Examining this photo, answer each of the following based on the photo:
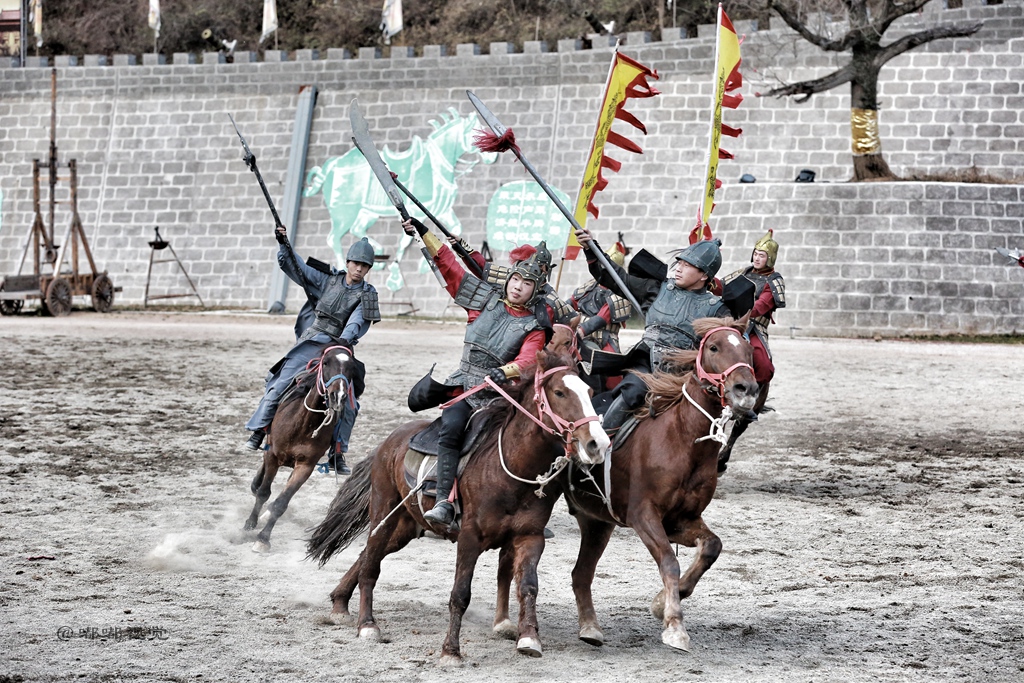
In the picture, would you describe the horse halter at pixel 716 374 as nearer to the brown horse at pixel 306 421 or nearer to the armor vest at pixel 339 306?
the brown horse at pixel 306 421

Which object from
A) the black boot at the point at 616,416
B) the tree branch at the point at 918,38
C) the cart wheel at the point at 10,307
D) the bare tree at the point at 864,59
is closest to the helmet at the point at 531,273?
the black boot at the point at 616,416

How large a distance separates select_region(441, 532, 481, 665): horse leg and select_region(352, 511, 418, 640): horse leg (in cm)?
51

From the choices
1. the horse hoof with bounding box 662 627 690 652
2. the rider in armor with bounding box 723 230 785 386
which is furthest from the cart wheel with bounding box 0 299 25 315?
the horse hoof with bounding box 662 627 690 652

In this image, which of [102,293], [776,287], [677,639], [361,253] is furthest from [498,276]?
[102,293]

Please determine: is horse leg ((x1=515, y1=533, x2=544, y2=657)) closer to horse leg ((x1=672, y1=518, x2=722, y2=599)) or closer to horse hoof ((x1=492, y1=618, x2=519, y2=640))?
horse hoof ((x1=492, y1=618, x2=519, y2=640))

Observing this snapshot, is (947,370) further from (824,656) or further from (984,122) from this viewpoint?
(824,656)

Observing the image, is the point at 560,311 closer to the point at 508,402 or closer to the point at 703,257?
the point at 508,402

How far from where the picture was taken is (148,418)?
1334 centimetres

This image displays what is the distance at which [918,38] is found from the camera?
23578mm

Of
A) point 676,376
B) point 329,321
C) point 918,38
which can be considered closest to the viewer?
point 676,376

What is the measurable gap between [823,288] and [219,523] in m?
16.8

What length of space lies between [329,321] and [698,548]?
165 inches

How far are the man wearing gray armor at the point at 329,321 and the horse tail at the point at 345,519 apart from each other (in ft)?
6.25

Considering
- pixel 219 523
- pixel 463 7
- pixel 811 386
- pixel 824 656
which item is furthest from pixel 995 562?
pixel 463 7
